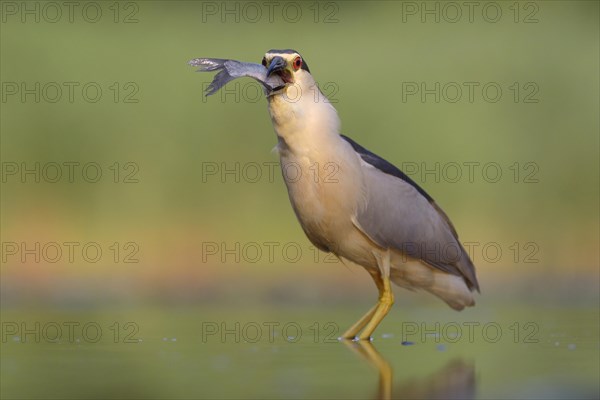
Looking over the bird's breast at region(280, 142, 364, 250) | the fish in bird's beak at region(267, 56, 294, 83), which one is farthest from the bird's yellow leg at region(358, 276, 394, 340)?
the fish in bird's beak at region(267, 56, 294, 83)

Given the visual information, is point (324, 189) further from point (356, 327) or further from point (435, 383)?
point (435, 383)

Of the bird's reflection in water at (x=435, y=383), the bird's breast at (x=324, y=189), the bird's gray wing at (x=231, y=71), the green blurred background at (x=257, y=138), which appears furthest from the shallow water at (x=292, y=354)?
the green blurred background at (x=257, y=138)

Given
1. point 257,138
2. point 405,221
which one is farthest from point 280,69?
point 257,138

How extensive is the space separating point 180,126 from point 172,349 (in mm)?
7259

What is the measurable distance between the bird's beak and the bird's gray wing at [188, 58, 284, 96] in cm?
5

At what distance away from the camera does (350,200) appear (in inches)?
341

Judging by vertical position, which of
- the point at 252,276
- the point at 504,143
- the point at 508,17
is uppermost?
the point at 508,17

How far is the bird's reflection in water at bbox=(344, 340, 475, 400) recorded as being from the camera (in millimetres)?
5988

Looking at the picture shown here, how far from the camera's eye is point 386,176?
9109 mm

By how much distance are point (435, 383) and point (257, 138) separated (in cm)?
891

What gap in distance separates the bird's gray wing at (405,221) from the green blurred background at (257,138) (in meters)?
3.27

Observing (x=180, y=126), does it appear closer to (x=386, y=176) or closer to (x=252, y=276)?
(x=252, y=276)

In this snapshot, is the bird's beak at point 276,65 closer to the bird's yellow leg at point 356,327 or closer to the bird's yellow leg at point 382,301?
the bird's yellow leg at point 382,301

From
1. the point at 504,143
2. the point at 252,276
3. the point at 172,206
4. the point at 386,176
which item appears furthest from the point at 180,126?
the point at 386,176
